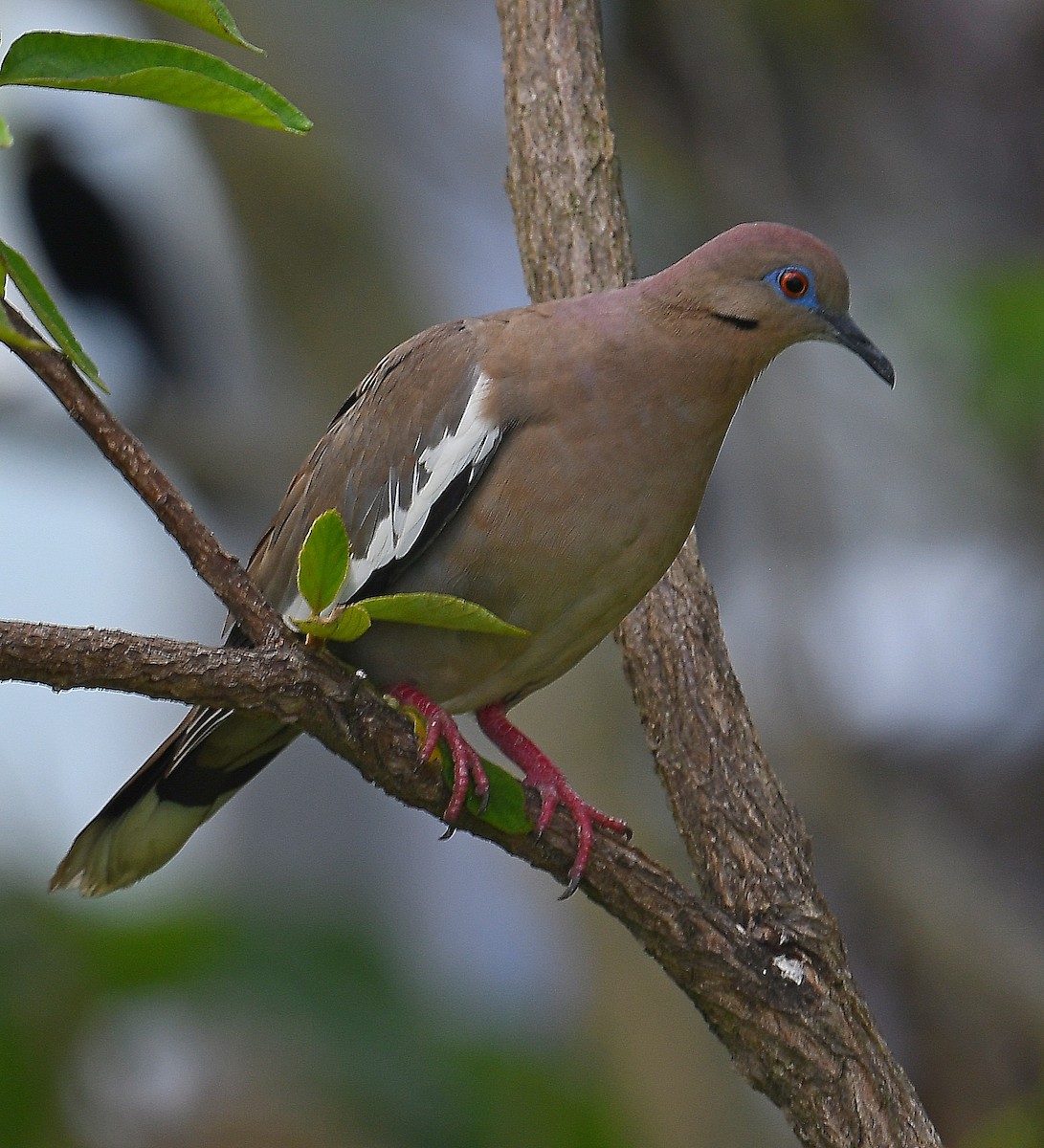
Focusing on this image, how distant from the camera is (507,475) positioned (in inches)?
103

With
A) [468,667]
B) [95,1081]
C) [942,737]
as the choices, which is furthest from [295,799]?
[468,667]

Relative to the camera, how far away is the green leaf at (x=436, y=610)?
6.09ft

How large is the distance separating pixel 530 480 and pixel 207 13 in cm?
112

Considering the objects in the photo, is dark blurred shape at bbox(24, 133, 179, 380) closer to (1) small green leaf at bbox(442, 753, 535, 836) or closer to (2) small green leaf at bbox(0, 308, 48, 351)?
(1) small green leaf at bbox(442, 753, 535, 836)

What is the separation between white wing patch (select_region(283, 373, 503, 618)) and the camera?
264 centimetres

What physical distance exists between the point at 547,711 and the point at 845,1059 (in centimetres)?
315

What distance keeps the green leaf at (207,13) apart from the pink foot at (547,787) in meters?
1.29

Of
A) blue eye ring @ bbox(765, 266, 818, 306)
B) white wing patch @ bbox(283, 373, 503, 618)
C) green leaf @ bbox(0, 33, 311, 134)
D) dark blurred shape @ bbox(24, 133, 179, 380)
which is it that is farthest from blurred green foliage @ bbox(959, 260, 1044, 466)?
dark blurred shape @ bbox(24, 133, 179, 380)

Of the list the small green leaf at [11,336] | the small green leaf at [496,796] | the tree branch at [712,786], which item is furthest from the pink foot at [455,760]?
the small green leaf at [11,336]

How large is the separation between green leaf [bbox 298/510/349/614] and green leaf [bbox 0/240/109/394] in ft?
1.16

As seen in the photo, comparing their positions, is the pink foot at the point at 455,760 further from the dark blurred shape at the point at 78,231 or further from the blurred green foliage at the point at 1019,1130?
the dark blurred shape at the point at 78,231

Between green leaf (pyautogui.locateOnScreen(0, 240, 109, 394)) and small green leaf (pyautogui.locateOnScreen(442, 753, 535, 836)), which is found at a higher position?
green leaf (pyautogui.locateOnScreen(0, 240, 109, 394))

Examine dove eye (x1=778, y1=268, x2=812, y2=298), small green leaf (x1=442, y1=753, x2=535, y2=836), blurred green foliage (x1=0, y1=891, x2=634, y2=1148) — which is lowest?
blurred green foliage (x1=0, y1=891, x2=634, y2=1148)

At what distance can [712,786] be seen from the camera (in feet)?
8.70
